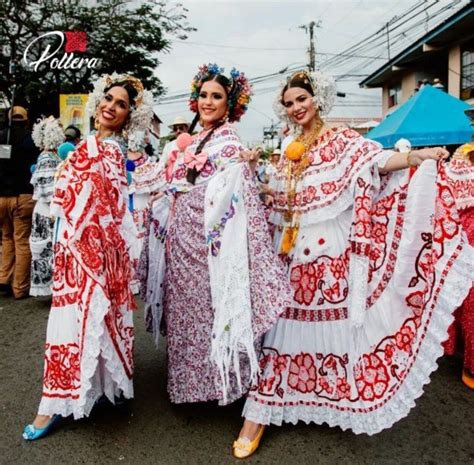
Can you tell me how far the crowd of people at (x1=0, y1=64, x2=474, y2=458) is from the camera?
2316 mm

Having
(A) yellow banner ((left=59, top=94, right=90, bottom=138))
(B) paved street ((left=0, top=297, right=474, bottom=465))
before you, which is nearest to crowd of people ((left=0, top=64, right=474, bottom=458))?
(B) paved street ((left=0, top=297, right=474, bottom=465))

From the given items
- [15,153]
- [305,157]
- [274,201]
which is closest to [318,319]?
[274,201]

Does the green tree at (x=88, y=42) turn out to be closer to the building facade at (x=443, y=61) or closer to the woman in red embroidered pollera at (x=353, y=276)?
the building facade at (x=443, y=61)

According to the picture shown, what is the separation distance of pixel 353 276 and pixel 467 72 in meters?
14.1

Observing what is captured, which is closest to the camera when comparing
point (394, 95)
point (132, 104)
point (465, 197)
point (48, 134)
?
point (132, 104)

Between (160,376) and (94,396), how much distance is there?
824mm

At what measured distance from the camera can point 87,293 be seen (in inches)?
94.4

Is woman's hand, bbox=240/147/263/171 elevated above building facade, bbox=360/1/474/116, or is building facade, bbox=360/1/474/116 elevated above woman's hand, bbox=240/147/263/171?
building facade, bbox=360/1/474/116

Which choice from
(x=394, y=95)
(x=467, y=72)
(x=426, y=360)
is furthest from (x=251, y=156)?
(x=394, y=95)

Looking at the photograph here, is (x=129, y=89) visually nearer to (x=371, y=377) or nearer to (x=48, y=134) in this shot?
(x=371, y=377)

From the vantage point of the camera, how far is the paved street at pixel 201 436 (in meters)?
2.36

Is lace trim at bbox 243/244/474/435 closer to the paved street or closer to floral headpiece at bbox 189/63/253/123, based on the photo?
the paved street

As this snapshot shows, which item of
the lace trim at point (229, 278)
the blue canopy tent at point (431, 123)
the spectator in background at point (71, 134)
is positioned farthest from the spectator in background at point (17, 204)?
the blue canopy tent at point (431, 123)

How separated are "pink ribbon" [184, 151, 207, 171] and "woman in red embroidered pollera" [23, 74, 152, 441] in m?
0.38
